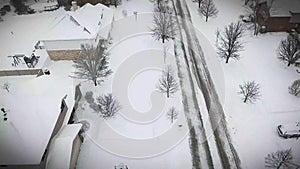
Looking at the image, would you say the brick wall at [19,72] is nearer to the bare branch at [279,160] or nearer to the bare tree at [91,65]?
the bare tree at [91,65]

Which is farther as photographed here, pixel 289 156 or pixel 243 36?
pixel 243 36

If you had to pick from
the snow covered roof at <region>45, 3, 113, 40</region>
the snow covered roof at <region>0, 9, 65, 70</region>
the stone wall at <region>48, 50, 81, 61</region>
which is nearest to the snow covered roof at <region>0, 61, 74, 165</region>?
the stone wall at <region>48, 50, 81, 61</region>

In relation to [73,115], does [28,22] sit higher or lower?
higher

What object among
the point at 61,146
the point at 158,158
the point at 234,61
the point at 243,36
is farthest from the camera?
the point at 243,36

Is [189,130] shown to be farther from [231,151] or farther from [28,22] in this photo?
[28,22]

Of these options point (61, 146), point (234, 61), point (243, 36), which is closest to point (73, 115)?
point (61, 146)

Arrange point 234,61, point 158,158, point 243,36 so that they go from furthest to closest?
point 243,36
point 234,61
point 158,158
